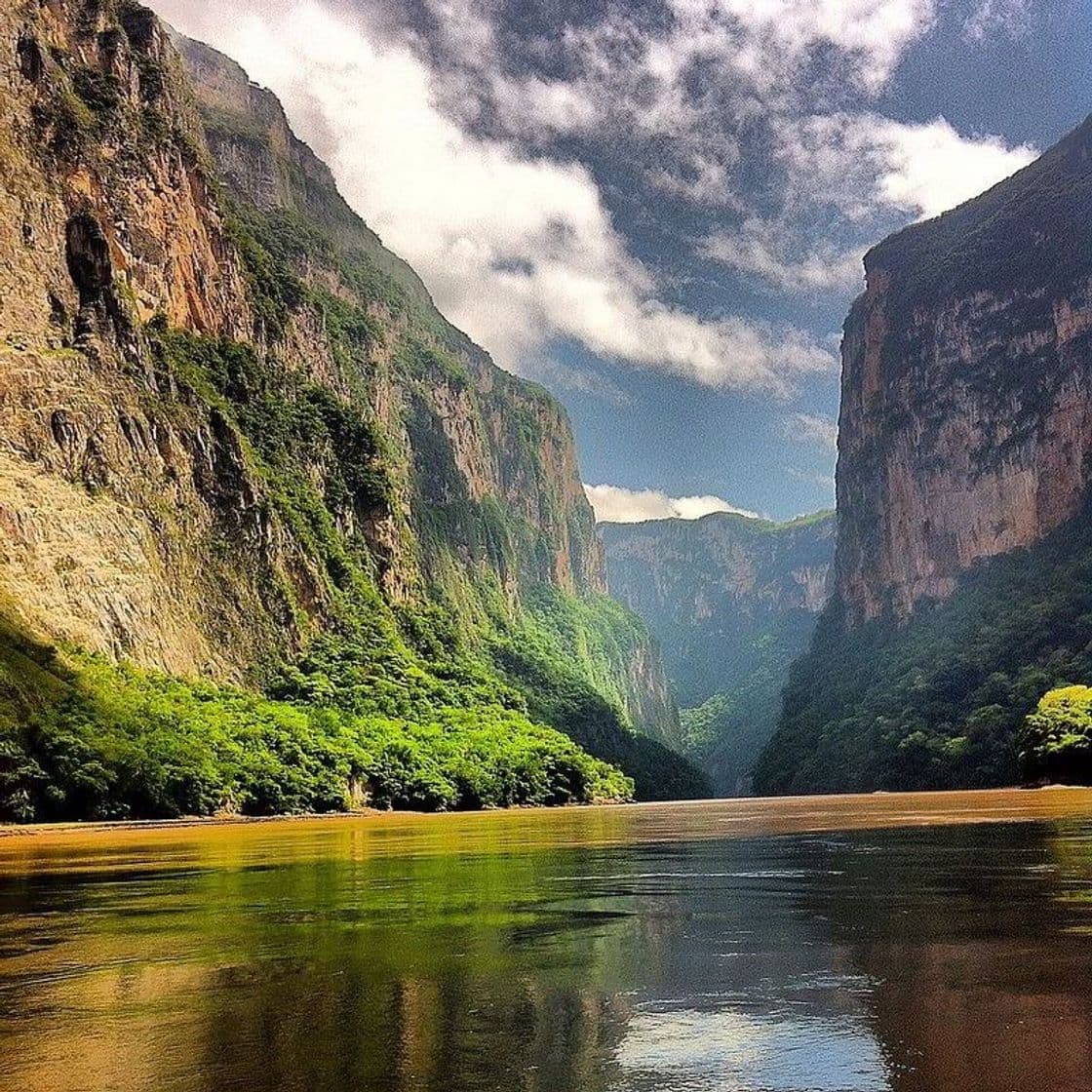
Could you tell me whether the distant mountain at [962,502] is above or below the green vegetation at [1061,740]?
above

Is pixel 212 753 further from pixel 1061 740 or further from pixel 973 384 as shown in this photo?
pixel 973 384

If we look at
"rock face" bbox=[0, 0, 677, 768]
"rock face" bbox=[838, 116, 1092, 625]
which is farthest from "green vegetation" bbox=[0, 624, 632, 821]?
"rock face" bbox=[838, 116, 1092, 625]

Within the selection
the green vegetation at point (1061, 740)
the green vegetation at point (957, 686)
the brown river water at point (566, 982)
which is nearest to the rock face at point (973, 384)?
the green vegetation at point (957, 686)

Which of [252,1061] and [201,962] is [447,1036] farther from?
[201,962]

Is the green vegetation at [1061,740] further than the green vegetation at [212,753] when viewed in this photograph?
Yes

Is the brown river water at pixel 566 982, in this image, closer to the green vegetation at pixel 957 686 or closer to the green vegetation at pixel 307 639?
the green vegetation at pixel 307 639

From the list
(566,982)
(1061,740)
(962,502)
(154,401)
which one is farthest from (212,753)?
(962,502)
